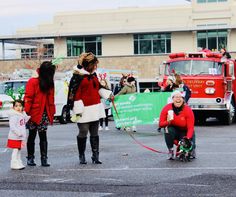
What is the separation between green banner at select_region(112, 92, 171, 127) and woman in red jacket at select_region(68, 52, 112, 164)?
5.60 metres

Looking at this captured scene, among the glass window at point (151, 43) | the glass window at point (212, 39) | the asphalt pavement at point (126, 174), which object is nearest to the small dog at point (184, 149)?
the asphalt pavement at point (126, 174)

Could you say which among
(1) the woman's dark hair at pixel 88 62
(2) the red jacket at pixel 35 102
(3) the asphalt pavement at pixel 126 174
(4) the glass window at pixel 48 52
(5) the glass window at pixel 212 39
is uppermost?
(5) the glass window at pixel 212 39

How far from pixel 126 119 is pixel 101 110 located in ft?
20.7

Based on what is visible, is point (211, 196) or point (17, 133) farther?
point (17, 133)

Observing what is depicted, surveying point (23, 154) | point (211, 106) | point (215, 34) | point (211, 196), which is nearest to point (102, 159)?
point (23, 154)

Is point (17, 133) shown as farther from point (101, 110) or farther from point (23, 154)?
point (23, 154)

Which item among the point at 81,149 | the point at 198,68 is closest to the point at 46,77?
the point at 81,149

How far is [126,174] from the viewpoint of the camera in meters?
10.8

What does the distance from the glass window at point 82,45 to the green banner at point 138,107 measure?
45.1 m

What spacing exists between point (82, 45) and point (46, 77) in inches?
2110

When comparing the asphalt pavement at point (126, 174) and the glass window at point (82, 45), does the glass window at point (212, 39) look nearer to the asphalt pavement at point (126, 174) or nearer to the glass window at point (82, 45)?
the glass window at point (82, 45)

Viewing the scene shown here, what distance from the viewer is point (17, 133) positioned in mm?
11898

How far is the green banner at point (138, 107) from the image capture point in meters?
18.5

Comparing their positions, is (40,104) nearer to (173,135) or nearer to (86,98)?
(86,98)
